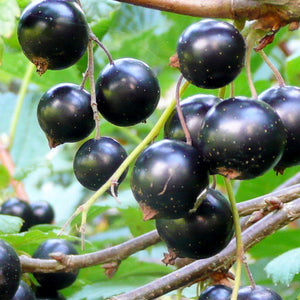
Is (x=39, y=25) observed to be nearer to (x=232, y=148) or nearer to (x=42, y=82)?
(x=232, y=148)

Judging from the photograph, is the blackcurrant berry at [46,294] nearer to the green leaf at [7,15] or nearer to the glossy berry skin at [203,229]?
the glossy berry skin at [203,229]

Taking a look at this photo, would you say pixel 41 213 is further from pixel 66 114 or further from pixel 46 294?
pixel 66 114

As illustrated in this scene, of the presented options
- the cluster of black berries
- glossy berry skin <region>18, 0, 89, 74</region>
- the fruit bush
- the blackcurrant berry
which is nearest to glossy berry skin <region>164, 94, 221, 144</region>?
the fruit bush

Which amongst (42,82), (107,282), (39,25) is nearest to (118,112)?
(39,25)

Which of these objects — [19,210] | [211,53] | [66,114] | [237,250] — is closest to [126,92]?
[66,114]

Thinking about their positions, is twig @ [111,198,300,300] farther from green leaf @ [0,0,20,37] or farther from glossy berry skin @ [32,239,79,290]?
green leaf @ [0,0,20,37]

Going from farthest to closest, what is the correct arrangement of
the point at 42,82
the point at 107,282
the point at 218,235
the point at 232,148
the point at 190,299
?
the point at 42,82 → the point at 107,282 → the point at 190,299 → the point at 218,235 → the point at 232,148

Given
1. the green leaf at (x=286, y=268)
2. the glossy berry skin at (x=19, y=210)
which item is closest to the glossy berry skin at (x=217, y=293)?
the green leaf at (x=286, y=268)
